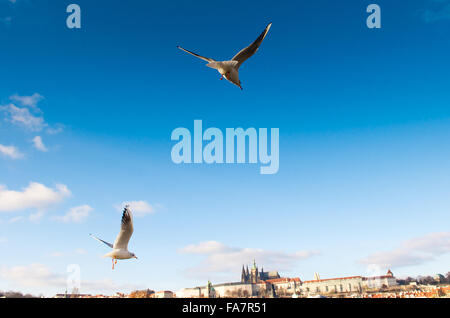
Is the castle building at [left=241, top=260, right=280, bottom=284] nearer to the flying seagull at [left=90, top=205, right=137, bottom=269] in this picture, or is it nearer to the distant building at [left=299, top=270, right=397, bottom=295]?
the distant building at [left=299, top=270, right=397, bottom=295]

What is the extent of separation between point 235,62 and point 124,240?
611cm

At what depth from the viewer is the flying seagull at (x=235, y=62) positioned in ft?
25.2

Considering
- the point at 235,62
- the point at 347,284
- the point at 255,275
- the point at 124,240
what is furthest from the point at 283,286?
the point at 235,62

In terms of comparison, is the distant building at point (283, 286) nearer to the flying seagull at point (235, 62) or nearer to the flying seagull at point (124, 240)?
the flying seagull at point (124, 240)

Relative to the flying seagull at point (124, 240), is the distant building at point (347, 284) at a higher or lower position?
lower

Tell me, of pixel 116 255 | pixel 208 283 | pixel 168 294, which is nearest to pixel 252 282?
pixel 208 283

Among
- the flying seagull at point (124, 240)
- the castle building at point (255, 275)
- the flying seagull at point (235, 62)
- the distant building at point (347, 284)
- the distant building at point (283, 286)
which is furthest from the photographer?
the castle building at point (255, 275)

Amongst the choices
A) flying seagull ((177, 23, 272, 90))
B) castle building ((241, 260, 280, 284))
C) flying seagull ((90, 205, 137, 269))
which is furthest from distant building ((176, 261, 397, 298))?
flying seagull ((177, 23, 272, 90))

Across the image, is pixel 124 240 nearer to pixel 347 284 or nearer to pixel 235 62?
pixel 235 62

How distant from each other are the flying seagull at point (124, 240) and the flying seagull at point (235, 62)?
4.94 m

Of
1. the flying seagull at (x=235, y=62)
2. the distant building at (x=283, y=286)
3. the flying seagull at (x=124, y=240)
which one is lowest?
the distant building at (x=283, y=286)

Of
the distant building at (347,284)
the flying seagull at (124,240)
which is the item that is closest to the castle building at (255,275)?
the distant building at (347,284)
